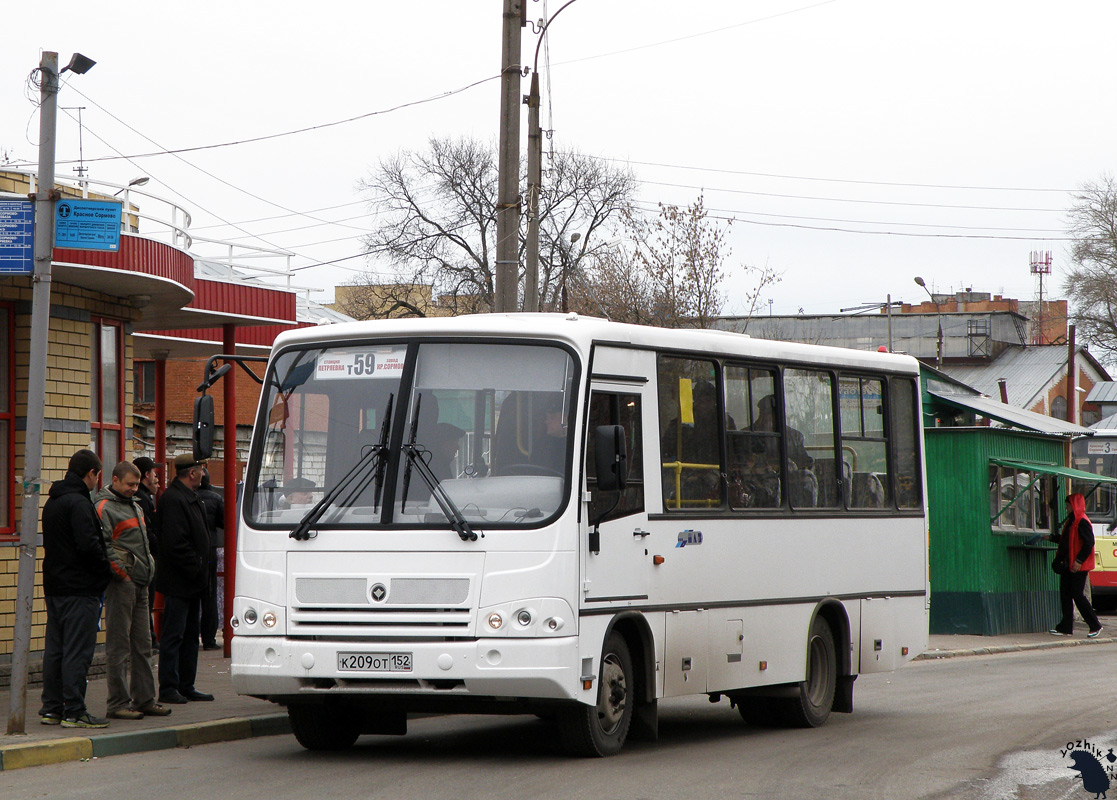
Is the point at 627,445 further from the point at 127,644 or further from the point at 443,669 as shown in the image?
the point at 127,644

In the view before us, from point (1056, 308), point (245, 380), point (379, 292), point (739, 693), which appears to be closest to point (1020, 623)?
point (739, 693)

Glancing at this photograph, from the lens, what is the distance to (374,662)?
942 cm

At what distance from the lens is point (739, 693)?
12.0 meters

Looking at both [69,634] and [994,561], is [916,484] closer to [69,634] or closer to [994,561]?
[69,634]

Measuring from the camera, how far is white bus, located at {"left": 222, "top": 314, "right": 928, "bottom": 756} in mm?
9414

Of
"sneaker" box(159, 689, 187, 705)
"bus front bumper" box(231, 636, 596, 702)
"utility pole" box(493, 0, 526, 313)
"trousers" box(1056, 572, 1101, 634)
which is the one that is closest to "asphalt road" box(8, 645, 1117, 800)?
"bus front bumper" box(231, 636, 596, 702)

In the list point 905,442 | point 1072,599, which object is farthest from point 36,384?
point 1072,599

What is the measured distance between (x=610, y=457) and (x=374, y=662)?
6.24 ft

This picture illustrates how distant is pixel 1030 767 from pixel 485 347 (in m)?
4.39

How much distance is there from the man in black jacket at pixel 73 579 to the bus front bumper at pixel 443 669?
1.89m

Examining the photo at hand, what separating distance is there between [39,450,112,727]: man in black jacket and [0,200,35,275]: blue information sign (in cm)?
141

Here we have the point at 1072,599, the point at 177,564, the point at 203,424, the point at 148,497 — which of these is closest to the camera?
the point at 203,424

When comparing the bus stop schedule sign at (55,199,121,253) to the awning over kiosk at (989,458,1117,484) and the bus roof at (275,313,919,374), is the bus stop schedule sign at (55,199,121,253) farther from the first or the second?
the awning over kiosk at (989,458,1117,484)

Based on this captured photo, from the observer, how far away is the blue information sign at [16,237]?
10.9 meters
